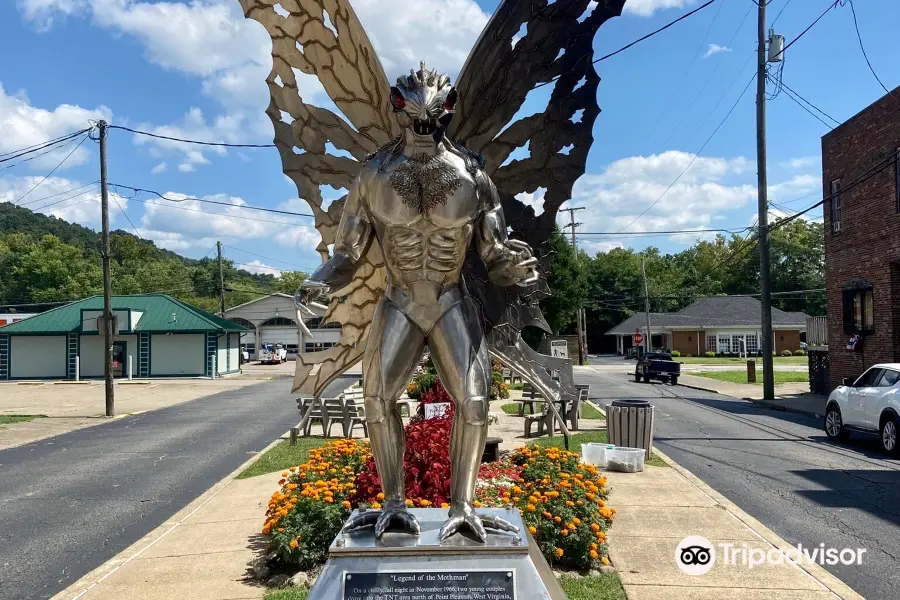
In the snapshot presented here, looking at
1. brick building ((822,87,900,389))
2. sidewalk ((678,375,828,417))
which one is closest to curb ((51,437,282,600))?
sidewalk ((678,375,828,417))

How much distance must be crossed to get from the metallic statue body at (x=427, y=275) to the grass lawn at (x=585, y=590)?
1869 millimetres

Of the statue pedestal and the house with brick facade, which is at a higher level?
the house with brick facade

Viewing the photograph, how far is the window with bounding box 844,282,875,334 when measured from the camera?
18.6 m

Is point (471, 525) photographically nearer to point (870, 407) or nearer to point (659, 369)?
point (870, 407)

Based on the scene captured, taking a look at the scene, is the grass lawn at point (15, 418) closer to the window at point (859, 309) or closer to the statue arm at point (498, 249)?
the statue arm at point (498, 249)

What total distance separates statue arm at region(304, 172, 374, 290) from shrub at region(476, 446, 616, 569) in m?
2.88

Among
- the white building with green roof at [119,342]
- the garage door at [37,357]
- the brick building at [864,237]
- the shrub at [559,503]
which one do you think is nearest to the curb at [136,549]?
the shrub at [559,503]

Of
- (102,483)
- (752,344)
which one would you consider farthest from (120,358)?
(752,344)

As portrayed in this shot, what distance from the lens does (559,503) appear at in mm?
5961

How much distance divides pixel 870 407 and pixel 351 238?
11.5 m

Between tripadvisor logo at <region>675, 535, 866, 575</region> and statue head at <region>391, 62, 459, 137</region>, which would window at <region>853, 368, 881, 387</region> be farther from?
statue head at <region>391, 62, 459, 137</region>

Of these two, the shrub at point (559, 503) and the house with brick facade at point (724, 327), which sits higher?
the house with brick facade at point (724, 327)

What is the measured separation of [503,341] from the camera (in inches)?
180

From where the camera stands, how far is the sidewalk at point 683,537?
516 cm
